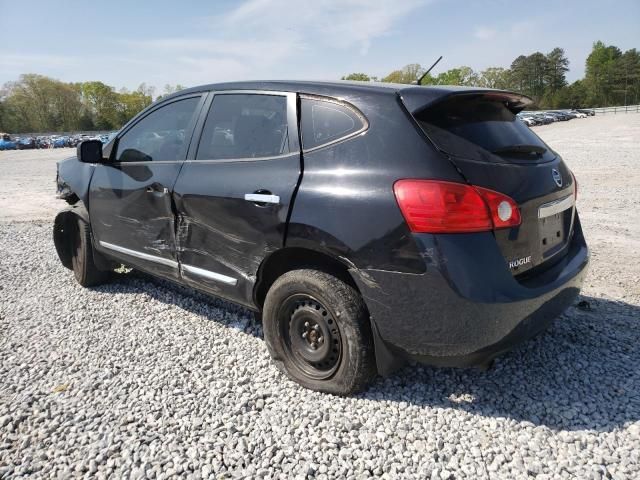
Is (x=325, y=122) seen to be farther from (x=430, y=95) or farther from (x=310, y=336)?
(x=310, y=336)

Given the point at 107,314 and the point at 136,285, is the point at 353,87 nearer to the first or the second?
the point at 107,314

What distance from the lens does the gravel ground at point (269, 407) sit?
2230 millimetres

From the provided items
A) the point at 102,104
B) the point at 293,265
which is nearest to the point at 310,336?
the point at 293,265

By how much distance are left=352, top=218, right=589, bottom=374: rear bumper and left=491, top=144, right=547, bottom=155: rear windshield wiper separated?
1.85 ft

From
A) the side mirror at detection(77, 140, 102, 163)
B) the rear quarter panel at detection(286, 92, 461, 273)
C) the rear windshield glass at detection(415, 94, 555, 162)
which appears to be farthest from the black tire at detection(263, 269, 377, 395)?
the side mirror at detection(77, 140, 102, 163)

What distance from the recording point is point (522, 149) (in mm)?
2625

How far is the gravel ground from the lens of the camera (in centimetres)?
223

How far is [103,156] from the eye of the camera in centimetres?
411

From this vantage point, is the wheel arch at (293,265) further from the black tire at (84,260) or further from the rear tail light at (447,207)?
the black tire at (84,260)

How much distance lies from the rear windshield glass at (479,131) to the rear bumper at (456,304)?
50 centimetres

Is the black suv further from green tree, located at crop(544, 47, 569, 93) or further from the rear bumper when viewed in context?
green tree, located at crop(544, 47, 569, 93)

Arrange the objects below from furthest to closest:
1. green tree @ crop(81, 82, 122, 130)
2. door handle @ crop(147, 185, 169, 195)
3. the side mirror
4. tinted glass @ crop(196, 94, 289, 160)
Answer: green tree @ crop(81, 82, 122, 130) → the side mirror → door handle @ crop(147, 185, 169, 195) → tinted glass @ crop(196, 94, 289, 160)

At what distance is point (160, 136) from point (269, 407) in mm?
2316

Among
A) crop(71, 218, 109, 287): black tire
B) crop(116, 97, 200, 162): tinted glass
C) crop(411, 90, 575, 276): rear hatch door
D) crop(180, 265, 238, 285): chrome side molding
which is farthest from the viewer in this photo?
crop(71, 218, 109, 287): black tire
